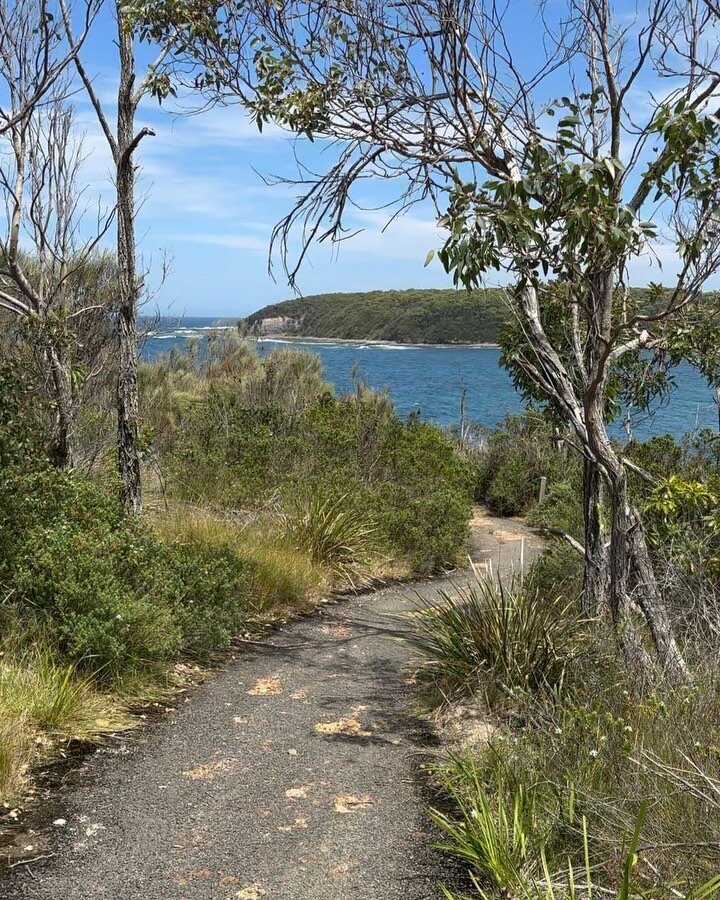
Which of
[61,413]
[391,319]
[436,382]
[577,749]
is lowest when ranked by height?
[436,382]

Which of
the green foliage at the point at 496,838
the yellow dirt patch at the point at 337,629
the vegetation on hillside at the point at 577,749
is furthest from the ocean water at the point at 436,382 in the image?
the green foliage at the point at 496,838

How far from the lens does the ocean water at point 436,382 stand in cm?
2367

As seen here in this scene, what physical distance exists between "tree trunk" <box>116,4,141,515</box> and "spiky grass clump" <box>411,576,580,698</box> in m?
2.89

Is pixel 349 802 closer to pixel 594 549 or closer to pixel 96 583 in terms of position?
pixel 96 583

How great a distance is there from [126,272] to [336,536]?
4.07 m

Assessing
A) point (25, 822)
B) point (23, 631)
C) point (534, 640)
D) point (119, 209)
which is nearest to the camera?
point (25, 822)

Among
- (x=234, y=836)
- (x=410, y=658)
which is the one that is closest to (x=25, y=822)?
(x=234, y=836)

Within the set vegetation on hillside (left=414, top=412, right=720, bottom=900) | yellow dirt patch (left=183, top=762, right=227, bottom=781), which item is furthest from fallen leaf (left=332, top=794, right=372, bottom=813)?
yellow dirt patch (left=183, top=762, right=227, bottom=781)

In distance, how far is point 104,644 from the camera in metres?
5.48

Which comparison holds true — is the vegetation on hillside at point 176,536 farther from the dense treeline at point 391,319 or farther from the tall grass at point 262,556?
the dense treeline at point 391,319

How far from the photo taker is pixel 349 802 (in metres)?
4.55

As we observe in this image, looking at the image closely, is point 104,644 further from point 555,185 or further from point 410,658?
point 555,185

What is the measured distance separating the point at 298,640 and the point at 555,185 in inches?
185

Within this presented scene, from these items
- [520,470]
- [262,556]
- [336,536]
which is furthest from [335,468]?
[520,470]
